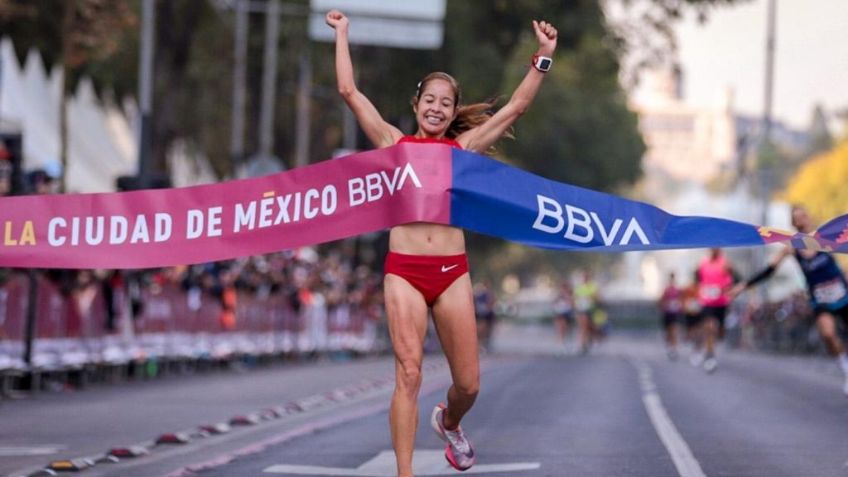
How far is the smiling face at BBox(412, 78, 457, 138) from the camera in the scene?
33.4 ft

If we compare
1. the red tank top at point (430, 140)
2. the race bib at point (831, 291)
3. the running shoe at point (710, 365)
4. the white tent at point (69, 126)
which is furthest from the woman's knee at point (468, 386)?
the white tent at point (69, 126)

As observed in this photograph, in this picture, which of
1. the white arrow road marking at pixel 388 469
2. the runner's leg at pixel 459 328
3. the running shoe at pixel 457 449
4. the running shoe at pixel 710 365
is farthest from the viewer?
the running shoe at pixel 710 365

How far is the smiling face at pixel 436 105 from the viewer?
33.4 feet

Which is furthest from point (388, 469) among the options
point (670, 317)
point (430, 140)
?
point (670, 317)

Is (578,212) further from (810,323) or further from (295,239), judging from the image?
(810,323)

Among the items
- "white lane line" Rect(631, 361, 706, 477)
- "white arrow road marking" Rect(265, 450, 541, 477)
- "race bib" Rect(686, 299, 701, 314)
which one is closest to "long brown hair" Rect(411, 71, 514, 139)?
"white arrow road marking" Rect(265, 450, 541, 477)

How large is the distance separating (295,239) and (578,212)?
154 cm

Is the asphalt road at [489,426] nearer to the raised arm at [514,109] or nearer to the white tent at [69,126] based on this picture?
the raised arm at [514,109]

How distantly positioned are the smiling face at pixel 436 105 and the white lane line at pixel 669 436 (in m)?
3.01

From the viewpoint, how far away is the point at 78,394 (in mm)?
22953

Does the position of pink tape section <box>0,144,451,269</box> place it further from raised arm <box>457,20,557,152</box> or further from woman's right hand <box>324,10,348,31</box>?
woman's right hand <box>324,10,348,31</box>

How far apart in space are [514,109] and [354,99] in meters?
0.82

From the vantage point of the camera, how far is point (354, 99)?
1036 cm

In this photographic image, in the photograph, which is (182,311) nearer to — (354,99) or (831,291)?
(831,291)
